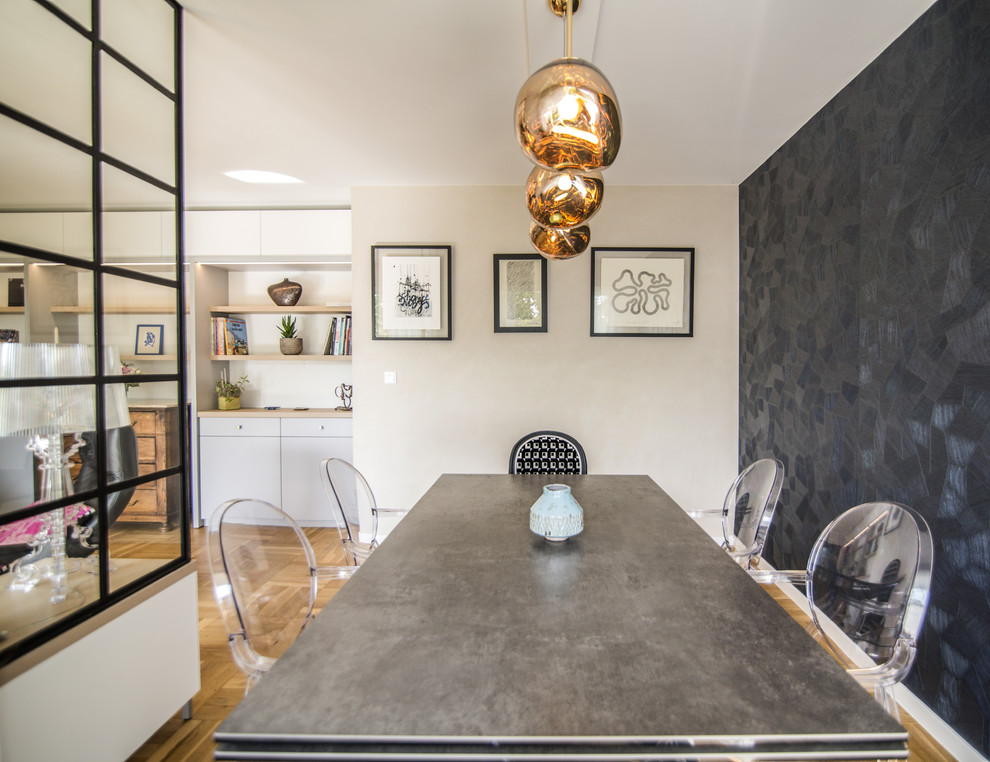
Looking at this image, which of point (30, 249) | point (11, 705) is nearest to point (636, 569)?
point (11, 705)

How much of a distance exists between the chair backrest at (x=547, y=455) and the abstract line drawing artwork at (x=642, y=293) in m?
1.10

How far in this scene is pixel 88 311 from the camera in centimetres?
155

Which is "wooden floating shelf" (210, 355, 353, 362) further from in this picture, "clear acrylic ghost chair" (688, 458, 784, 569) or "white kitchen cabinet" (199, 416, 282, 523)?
"clear acrylic ghost chair" (688, 458, 784, 569)

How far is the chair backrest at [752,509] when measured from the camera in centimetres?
205

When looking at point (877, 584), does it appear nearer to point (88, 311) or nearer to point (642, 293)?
point (88, 311)

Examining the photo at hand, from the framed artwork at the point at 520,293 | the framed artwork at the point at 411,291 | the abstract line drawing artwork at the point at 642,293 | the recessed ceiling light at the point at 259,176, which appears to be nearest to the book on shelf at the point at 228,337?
the recessed ceiling light at the point at 259,176

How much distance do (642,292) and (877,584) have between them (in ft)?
8.34

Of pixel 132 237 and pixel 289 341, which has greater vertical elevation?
pixel 132 237

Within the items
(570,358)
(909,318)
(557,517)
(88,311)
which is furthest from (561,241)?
(570,358)

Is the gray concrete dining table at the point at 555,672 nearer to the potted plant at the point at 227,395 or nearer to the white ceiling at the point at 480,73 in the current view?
the white ceiling at the point at 480,73

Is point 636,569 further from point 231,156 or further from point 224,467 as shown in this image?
point 224,467

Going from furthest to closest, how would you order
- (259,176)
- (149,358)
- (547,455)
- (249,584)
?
(259,176) → (547,455) → (149,358) → (249,584)

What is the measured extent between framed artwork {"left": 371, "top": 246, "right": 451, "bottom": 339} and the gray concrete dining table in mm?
2369

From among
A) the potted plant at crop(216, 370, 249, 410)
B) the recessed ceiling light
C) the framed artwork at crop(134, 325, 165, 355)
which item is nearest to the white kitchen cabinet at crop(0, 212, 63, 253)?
the framed artwork at crop(134, 325, 165, 355)
